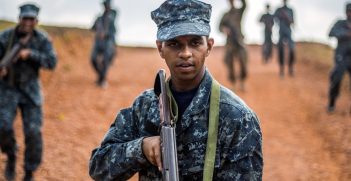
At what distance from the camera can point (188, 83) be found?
2.93 metres

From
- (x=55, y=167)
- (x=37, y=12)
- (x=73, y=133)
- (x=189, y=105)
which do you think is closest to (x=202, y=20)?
(x=189, y=105)

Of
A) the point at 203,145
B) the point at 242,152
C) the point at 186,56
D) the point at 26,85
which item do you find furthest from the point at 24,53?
the point at 242,152

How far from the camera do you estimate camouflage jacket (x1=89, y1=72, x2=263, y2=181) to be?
2.76 m

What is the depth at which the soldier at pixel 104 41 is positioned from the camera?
15.1 metres

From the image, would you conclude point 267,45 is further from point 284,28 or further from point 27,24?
point 27,24

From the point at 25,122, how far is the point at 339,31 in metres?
6.84

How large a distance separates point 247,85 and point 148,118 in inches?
531

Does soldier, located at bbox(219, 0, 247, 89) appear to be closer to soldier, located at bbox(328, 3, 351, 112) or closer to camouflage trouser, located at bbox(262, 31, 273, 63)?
soldier, located at bbox(328, 3, 351, 112)

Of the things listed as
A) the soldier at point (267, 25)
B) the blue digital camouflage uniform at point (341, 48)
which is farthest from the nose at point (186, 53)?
the soldier at point (267, 25)

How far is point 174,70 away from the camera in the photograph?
289 centimetres

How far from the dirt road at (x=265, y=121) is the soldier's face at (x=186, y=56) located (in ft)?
14.5

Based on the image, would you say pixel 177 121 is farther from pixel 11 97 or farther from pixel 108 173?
pixel 11 97

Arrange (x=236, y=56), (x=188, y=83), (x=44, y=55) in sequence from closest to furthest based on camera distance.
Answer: (x=188, y=83) → (x=44, y=55) → (x=236, y=56)

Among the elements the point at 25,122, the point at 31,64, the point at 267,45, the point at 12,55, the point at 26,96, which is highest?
the point at 12,55
